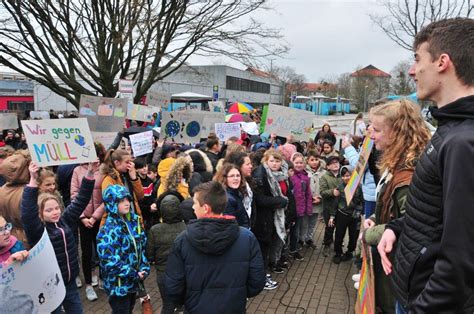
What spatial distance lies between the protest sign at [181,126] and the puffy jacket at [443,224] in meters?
7.74

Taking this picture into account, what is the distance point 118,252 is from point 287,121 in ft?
21.4

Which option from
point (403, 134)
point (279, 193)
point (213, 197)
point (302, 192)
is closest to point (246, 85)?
point (302, 192)

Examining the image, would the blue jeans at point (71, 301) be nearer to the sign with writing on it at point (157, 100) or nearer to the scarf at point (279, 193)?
the scarf at point (279, 193)

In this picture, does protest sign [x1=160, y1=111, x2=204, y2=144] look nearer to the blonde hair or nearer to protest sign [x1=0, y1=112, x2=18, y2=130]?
protest sign [x1=0, y1=112, x2=18, y2=130]

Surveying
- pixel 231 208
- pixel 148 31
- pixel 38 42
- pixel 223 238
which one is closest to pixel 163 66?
pixel 148 31

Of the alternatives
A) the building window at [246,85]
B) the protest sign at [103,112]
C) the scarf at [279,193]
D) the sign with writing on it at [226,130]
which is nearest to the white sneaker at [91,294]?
the scarf at [279,193]

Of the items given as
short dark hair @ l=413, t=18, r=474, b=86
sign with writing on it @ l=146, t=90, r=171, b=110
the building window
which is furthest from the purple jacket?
the building window

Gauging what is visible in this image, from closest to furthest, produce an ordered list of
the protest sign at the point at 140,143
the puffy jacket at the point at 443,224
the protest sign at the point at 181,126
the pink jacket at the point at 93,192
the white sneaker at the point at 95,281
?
the puffy jacket at the point at 443,224, the pink jacket at the point at 93,192, the white sneaker at the point at 95,281, the protest sign at the point at 140,143, the protest sign at the point at 181,126

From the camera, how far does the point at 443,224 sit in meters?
1.41

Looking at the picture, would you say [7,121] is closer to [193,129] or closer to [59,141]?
[193,129]

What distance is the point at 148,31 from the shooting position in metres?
12.5

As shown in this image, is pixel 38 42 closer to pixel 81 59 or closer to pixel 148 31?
pixel 81 59

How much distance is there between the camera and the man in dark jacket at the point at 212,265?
2.75 metres

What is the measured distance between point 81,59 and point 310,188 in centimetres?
926
